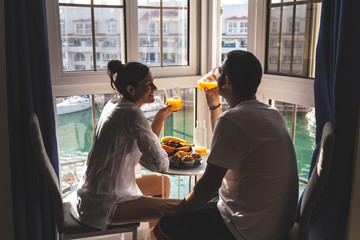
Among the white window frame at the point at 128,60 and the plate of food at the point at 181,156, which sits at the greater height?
the white window frame at the point at 128,60

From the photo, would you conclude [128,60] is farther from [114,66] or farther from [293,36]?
[293,36]

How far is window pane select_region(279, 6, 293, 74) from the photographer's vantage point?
2.05m

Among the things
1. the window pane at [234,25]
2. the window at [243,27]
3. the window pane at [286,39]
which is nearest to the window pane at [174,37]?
the window pane at [234,25]

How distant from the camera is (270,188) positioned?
4.69 feet

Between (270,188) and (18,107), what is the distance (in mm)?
1254

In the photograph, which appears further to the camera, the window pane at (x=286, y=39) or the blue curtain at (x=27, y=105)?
the window pane at (x=286, y=39)

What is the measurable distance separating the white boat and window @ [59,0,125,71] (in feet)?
0.60

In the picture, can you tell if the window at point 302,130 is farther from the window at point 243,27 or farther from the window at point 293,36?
the window at point 243,27

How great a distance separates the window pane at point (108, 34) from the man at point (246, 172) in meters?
1.06

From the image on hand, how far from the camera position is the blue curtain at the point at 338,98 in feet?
→ 4.87

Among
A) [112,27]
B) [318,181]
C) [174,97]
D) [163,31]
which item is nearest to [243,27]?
[163,31]

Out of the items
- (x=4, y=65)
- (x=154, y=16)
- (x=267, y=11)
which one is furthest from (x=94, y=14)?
(x=267, y=11)

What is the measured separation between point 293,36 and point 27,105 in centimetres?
141

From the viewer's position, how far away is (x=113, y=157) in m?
1.82
